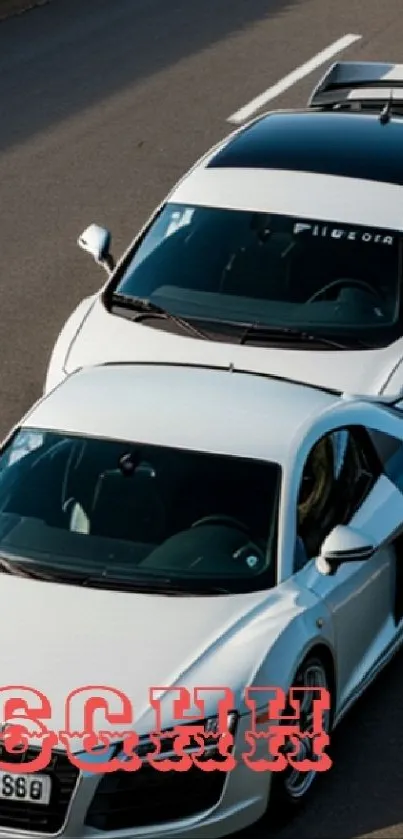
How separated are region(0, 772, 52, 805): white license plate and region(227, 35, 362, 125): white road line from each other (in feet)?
39.8

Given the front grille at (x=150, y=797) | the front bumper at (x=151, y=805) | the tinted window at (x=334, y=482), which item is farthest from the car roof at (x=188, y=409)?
the front grille at (x=150, y=797)

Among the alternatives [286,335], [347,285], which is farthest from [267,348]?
[347,285]

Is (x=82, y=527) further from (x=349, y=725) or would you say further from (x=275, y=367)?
(x=275, y=367)

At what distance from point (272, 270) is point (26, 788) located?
14.7 ft

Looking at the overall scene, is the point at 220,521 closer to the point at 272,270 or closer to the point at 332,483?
the point at 332,483

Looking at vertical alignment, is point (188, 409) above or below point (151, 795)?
above

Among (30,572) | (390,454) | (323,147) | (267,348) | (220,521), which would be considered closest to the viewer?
(30,572)

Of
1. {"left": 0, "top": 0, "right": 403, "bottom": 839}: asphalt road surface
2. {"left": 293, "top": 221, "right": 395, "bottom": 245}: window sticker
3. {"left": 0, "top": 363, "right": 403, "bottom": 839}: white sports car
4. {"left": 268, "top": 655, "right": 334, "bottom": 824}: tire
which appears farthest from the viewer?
{"left": 293, "top": 221, "right": 395, "bottom": 245}: window sticker

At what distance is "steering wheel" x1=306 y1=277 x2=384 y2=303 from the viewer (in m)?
11.0

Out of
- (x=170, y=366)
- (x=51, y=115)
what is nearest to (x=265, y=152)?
(x=170, y=366)

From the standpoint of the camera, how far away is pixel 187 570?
827cm

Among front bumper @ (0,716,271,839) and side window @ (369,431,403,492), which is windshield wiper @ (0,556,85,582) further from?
side window @ (369,431,403,492)

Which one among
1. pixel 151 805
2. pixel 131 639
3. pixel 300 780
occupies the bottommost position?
pixel 300 780

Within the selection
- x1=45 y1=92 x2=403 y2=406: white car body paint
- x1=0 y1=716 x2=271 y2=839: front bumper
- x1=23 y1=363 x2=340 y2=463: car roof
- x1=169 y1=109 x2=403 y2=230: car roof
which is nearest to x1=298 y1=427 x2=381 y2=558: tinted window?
x1=23 y1=363 x2=340 y2=463: car roof
